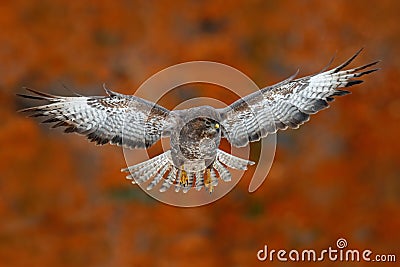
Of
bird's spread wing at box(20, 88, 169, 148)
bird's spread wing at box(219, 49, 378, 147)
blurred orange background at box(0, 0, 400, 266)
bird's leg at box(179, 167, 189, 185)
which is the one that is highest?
blurred orange background at box(0, 0, 400, 266)

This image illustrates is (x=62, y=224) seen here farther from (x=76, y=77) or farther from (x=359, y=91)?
(x=359, y=91)

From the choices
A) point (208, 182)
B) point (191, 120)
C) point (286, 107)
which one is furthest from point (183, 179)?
point (286, 107)

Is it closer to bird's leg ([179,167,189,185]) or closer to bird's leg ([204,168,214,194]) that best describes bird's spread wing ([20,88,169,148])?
bird's leg ([179,167,189,185])

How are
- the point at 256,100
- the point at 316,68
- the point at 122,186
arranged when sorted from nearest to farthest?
the point at 256,100
the point at 316,68
the point at 122,186

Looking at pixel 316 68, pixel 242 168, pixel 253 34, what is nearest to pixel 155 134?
pixel 242 168

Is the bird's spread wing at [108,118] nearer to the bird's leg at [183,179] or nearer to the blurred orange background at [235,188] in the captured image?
the bird's leg at [183,179]

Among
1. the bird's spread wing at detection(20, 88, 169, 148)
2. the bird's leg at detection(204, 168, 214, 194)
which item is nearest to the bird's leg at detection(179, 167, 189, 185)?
the bird's leg at detection(204, 168, 214, 194)

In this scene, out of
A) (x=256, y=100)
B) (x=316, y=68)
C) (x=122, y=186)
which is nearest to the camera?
(x=256, y=100)
